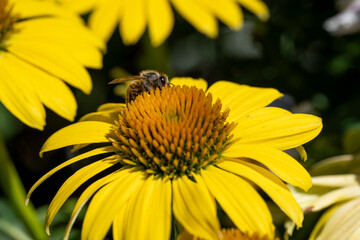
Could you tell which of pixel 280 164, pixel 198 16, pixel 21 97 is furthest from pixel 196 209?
pixel 198 16

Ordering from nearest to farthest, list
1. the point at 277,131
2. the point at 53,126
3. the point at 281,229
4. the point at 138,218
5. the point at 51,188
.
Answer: the point at 138,218 → the point at 277,131 → the point at 281,229 → the point at 51,188 → the point at 53,126

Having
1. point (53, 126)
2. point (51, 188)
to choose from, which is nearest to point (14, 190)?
point (51, 188)

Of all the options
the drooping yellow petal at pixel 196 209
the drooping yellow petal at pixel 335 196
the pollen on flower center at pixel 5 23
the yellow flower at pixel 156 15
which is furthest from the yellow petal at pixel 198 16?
the drooping yellow petal at pixel 196 209

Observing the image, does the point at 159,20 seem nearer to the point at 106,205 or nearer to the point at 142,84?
the point at 142,84

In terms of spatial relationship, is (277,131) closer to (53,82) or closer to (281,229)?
(281,229)

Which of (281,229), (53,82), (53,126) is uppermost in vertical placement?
(53,82)

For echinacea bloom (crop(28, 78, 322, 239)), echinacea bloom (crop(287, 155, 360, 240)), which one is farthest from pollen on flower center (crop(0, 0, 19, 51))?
echinacea bloom (crop(287, 155, 360, 240))

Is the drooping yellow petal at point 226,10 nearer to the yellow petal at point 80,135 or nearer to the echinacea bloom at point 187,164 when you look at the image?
the echinacea bloom at point 187,164
